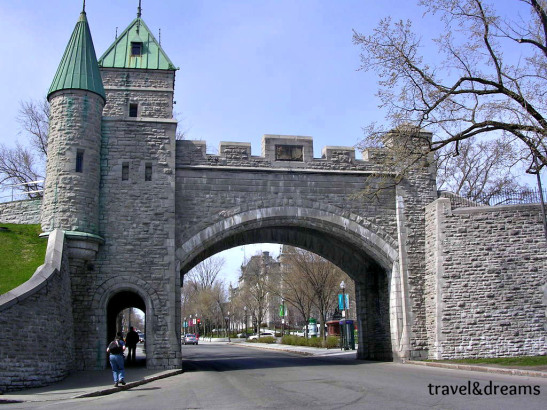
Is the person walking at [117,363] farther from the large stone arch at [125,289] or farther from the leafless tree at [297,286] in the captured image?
the leafless tree at [297,286]

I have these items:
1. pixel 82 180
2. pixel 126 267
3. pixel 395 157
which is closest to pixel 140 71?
pixel 82 180

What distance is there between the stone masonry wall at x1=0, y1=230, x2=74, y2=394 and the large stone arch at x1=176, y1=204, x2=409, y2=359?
4.23m

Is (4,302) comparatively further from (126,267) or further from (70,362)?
(126,267)

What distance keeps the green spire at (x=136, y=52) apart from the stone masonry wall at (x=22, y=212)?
686 cm

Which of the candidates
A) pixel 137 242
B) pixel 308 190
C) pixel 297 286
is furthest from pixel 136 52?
pixel 297 286

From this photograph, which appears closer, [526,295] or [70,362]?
[70,362]

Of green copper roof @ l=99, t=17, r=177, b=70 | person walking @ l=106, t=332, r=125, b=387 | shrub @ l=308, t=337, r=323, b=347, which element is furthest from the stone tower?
shrub @ l=308, t=337, r=323, b=347

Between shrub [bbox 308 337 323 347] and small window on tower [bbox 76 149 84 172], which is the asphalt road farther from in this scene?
shrub [bbox 308 337 323 347]

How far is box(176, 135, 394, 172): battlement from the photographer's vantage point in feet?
64.3

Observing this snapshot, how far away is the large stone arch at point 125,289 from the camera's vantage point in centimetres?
1748

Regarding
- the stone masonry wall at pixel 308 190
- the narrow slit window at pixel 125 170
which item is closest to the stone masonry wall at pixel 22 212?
the narrow slit window at pixel 125 170

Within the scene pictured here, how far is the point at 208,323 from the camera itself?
244 feet

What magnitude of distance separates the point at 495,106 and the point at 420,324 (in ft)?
25.4

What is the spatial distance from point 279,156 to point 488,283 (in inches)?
313
